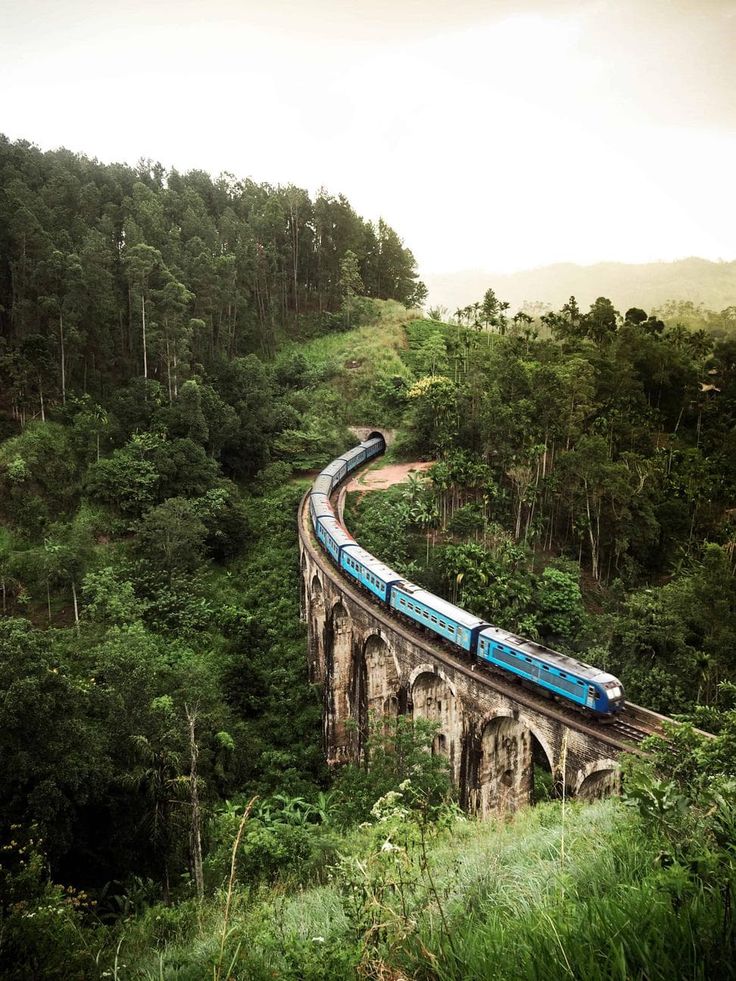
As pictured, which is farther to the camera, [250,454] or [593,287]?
[593,287]

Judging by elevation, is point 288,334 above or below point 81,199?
below

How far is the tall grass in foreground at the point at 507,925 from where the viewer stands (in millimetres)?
2789

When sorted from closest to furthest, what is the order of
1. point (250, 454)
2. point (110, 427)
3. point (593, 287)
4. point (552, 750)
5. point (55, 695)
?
point (55, 695) → point (552, 750) → point (110, 427) → point (250, 454) → point (593, 287)

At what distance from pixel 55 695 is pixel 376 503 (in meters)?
26.6

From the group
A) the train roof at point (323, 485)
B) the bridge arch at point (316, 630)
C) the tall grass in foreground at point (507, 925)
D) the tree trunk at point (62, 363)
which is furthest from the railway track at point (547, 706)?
the tree trunk at point (62, 363)

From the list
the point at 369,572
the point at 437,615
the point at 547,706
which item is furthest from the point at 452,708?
the point at 369,572

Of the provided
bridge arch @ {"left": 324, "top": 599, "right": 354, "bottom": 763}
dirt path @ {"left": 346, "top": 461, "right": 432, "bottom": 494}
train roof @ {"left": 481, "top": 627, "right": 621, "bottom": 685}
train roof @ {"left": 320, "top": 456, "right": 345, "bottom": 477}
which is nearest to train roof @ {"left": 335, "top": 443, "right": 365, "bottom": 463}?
train roof @ {"left": 320, "top": 456, "right": 345, "bottom": 477}

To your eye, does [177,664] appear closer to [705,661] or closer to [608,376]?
[705,661]

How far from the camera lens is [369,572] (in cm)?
2550

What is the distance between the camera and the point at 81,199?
46844mm

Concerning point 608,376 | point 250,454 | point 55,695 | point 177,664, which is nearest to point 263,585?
point 177,664

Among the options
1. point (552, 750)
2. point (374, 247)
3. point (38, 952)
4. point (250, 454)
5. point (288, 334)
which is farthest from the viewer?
point (374, 247)

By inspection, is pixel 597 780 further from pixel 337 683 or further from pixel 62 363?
pixel 62 363

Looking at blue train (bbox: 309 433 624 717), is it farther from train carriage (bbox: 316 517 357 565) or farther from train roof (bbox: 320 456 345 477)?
train roof (bbox: 320 456 345 477)
